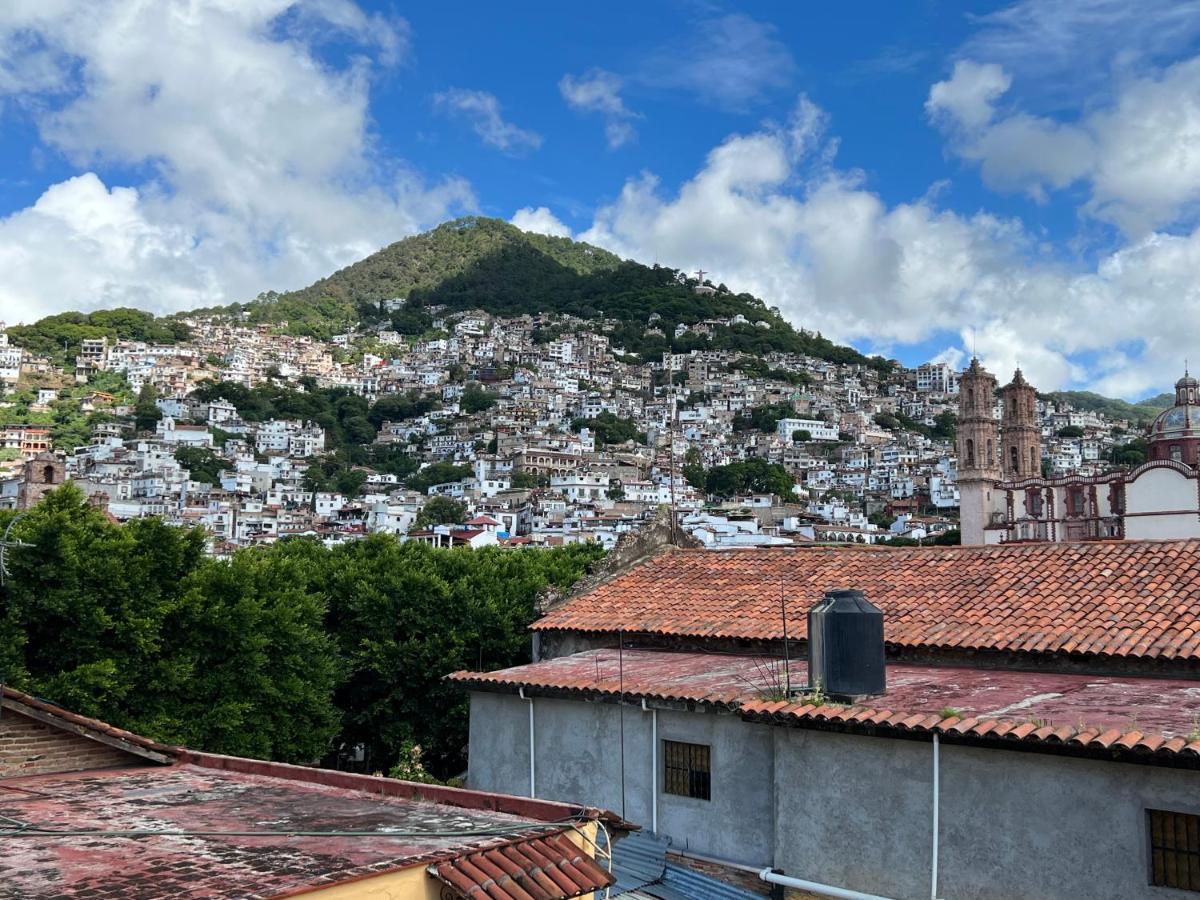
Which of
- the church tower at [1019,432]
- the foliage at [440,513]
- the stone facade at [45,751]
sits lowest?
the stone facade at [45,751]

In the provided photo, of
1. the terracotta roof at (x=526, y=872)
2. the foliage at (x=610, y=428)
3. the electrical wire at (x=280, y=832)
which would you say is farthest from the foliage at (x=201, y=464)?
the terracotta roof at (x=526, y=872)

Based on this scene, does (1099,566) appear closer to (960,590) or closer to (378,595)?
(960,590)

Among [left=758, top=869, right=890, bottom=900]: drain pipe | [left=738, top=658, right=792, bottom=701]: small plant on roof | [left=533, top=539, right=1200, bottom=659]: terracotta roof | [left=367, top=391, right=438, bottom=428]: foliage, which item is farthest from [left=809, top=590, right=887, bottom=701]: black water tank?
[left=367, top=391, right=438, bottom=428]: foliage

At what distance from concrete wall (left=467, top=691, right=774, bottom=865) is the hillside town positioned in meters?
56.1

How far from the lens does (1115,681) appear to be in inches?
427

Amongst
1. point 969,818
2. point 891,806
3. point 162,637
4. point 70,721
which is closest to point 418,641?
point 162,637

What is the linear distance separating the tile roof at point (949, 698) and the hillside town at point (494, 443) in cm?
5651

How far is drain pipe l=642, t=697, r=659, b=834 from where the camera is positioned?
466 inches

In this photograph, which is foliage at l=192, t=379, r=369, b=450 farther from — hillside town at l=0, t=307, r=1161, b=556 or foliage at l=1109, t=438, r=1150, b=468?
foliage at l=1109, t=438, r=1150, b=468

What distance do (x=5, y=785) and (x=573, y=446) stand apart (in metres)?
133

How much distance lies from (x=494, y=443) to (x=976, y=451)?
299 ft

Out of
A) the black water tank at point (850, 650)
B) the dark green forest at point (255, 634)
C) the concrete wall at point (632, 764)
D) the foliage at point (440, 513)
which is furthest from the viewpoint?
the foliage at point (440, 513)

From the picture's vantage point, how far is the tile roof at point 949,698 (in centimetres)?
830

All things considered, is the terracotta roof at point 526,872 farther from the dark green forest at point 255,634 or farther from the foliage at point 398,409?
the foliage at point 398,409
